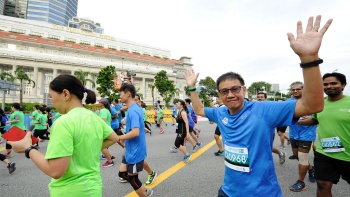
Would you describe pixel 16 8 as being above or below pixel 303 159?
above

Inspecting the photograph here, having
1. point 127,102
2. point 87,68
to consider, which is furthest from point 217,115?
point 87,68

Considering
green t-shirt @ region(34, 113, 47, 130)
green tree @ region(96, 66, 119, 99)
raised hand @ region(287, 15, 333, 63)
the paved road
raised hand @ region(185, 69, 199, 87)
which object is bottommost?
the paved road

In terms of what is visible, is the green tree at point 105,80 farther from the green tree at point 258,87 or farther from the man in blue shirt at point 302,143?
the green tree at point 258,87

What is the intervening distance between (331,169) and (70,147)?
2.92 meters

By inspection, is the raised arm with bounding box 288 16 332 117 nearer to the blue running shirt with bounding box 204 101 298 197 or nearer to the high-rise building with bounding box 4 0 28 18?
the blue running shirt with bounding box 204 101 298 197

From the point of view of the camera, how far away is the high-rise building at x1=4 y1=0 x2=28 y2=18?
279 feet

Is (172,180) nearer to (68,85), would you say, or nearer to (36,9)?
(68,85)

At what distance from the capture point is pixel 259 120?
1534 millimetres

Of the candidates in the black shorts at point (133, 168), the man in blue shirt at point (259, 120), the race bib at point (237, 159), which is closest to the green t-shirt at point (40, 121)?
the black shorts at point (133, 168)

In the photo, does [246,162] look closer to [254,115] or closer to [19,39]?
[254,115]

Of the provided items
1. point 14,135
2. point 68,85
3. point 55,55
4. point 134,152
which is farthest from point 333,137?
point 55,55

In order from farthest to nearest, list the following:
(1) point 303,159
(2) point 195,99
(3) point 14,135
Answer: (1) point 303,159 → (2) point 195,99 → (3) point 14,135

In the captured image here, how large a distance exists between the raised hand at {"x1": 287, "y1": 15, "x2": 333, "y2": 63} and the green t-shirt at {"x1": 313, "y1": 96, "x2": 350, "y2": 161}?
6.16 ft

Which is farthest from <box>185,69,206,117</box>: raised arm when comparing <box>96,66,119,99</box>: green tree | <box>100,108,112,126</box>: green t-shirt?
<box>96,66,119,99</box>: green tree
